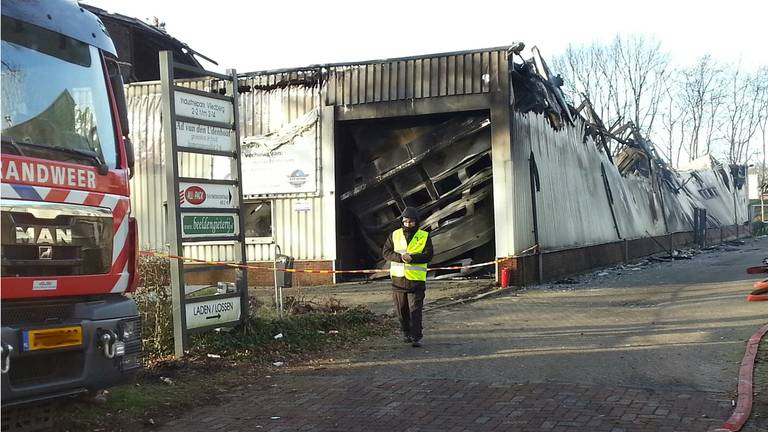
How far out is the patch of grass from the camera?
586 cm

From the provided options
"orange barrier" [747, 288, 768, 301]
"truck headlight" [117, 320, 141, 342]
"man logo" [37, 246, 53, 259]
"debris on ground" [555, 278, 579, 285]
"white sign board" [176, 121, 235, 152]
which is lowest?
"orange barrier" [747, 288, 768, 301]

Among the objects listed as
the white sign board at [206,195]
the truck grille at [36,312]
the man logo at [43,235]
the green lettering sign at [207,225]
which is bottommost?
the truck grille at [36,312]

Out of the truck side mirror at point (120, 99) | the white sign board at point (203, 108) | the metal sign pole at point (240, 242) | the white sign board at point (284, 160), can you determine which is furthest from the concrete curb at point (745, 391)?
the white sign board at point (284, 160)

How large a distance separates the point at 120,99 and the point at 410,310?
15.7ft

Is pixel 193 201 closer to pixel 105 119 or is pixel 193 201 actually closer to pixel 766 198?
pixel 105 119

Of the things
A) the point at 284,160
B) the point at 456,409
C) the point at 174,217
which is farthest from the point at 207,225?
the point at 284,160

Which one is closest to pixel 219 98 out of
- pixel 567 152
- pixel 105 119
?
pixel 105 119

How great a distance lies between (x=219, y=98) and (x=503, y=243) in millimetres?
9134

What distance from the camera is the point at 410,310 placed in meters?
9.09

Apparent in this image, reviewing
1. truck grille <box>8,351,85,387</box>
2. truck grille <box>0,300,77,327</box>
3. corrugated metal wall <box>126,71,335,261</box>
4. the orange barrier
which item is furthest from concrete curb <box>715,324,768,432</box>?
corrugated metal wall <box>126,71,335,261</box>

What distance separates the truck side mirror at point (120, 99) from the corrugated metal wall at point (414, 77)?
11588 mm

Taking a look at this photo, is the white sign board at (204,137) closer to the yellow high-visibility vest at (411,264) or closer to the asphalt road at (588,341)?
the yellow high-visibility vest at (411,264)

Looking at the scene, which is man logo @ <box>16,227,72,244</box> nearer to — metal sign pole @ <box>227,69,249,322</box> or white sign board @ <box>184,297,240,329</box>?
white sign board @ <box>184,297,240,329</box>

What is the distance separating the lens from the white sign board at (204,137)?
27.3 feet
